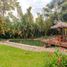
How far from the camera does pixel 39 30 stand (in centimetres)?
3594

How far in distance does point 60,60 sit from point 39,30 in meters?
30.4

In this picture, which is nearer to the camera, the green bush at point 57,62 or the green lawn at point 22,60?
the green bush at point 57,62

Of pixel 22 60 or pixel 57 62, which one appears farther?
pixel 22 60

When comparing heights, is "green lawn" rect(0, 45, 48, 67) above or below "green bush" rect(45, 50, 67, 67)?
below

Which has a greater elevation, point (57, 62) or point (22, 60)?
point (57, 62)

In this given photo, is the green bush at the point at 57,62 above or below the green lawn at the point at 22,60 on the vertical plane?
above

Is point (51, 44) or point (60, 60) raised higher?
point (60, 60)

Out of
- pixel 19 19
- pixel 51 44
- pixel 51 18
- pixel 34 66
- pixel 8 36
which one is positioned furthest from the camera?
pixel 51 18

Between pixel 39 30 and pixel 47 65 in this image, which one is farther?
pixel 39 30

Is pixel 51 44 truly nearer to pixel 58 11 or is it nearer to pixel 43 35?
pixel 43 35

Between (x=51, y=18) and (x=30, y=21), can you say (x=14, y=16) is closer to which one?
(x=30, y=21)

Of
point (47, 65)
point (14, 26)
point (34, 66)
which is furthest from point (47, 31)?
point (47, 65)

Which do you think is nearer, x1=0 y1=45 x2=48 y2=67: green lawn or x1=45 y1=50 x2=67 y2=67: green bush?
x1=45 y1=50 x2=67 y2=67: green bush

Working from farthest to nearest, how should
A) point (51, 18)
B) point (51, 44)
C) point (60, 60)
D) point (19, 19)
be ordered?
1. point (51, 18)
2. point (19, 19)
3. point (51, 44)
4. point (60, 60)
